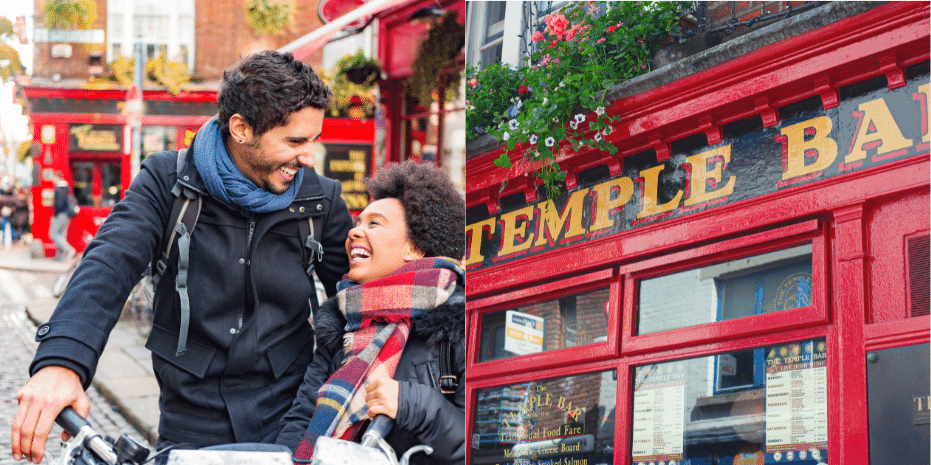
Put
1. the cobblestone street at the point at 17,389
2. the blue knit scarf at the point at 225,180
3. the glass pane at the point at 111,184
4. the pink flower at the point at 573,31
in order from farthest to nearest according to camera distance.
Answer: the glass pane at the point at 111,184 < the cobblestone street at the point at 17,389 < the blue knit scarf at the point at 225,180 < the pink flower at the point at 573,31

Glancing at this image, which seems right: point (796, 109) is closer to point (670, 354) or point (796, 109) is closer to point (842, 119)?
point (842, 119)

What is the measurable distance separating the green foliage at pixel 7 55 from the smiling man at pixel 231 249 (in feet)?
9.99

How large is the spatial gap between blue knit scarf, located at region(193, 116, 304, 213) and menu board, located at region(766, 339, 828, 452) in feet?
3.92

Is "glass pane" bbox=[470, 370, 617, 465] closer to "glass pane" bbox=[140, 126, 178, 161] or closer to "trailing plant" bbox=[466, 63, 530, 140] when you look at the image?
"trailing plant" bbox=[466, 63, 530, 140]

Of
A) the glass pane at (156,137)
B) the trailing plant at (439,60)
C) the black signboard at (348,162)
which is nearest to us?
the trailing plant at (439,60)

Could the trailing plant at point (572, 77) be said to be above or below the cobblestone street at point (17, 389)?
above

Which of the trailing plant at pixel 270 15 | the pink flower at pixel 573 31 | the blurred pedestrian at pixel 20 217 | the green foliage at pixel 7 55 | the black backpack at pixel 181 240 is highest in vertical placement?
the blurred pedestrian at pixel 20 217

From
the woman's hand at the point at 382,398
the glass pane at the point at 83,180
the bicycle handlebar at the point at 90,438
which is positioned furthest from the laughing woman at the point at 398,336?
the glass pane at the point at 83,180

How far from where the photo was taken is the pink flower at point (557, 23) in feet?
5.77

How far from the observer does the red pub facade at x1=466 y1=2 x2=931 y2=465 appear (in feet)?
4.24

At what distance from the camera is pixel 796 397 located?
1364 millimetres

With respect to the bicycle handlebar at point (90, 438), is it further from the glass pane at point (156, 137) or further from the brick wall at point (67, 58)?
the glass pane at point (156, 137)

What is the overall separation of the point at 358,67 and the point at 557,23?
7.41 m

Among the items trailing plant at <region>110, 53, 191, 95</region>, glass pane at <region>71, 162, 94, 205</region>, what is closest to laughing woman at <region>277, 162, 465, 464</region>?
trailing plant at <region>110, 53, 191, 95</region>
